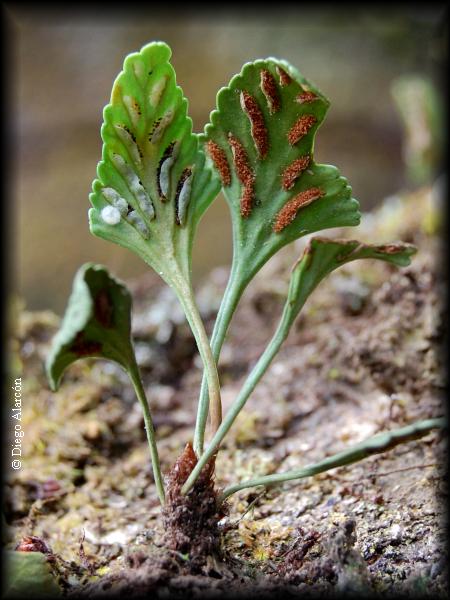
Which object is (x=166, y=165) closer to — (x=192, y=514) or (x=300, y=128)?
(x=300, y=128)

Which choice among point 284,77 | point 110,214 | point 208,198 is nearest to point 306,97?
point 284,77

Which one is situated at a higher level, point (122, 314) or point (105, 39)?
point (105, 39)

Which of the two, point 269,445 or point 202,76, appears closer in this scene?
point 269,445

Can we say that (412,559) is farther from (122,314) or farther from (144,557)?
(122,314)

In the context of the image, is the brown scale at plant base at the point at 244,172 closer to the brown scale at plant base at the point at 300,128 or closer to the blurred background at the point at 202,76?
the brown scale at plant base at the point at 300,128

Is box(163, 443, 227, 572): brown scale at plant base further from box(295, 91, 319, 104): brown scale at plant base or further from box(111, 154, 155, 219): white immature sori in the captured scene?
box(295, 91, 319, 104): brown scale at plant base

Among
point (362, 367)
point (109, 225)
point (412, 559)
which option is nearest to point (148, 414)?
point (109, 225)

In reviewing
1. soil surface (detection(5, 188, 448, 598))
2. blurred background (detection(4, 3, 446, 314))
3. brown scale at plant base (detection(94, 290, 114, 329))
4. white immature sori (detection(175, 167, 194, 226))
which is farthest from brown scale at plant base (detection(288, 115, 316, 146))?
blurred background (detection(4, 3, 446, 314))
